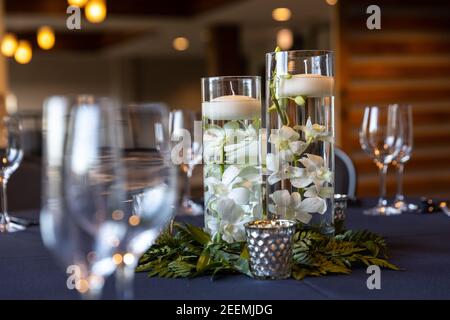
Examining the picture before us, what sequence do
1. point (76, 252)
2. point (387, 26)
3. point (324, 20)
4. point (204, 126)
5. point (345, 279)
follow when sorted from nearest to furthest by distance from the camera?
point (76, 252) < point (345, 279) < point (204, 126) < point (387, 26) < point (324, 20)

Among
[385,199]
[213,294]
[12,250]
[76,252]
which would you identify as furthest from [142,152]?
[385,199]

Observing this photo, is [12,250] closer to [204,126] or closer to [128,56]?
[204,126]

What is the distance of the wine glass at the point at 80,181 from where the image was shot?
67cm

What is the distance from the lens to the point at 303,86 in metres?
1.20

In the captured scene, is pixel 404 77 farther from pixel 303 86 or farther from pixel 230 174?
pixel 230 174

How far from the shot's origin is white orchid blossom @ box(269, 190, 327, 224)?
115 cm

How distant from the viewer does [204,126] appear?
1188 millimetres

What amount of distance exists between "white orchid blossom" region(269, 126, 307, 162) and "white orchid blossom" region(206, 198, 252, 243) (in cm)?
12

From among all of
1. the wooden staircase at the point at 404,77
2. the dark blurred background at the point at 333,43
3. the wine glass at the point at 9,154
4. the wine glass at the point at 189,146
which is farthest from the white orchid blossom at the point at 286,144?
the wooden staircase at the point at 404,77

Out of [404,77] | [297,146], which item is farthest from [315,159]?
[404,77]

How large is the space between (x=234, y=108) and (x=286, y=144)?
0.10m

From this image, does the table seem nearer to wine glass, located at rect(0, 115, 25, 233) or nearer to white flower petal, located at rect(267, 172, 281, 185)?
white flower petal, located at rect(267, 172, 281, 185)

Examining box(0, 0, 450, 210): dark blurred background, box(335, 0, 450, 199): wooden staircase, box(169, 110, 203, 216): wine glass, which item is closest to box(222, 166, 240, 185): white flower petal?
box(169, 110, 203, 216): wine glass

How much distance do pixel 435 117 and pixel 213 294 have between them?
551cm
